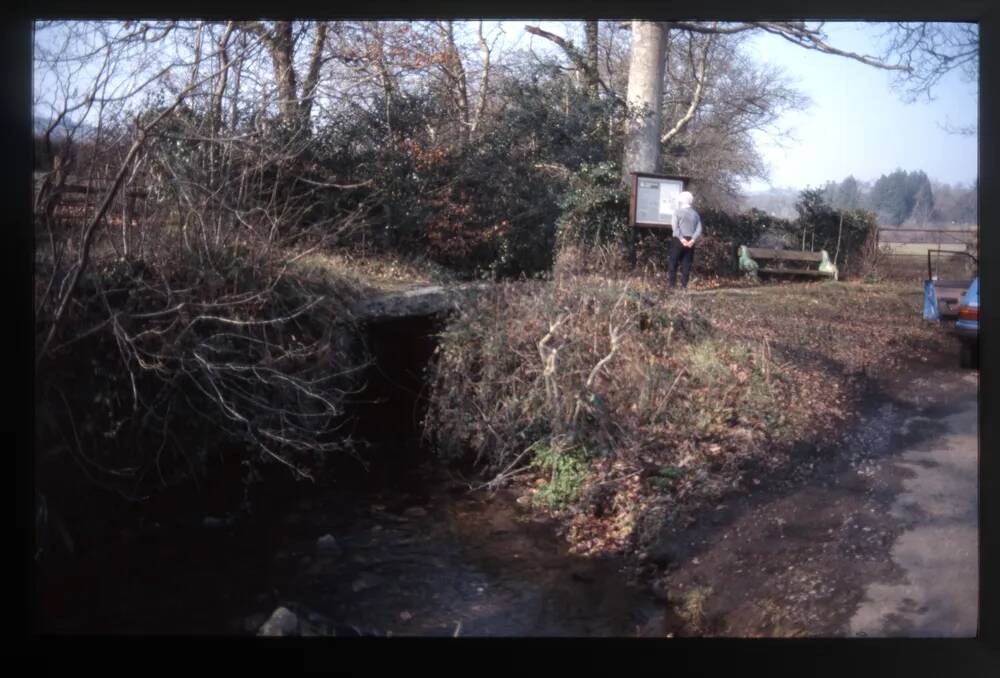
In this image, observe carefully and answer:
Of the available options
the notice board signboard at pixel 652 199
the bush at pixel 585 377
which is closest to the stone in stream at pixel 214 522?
the bush at pixel 585 377

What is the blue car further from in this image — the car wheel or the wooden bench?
the wooden bench

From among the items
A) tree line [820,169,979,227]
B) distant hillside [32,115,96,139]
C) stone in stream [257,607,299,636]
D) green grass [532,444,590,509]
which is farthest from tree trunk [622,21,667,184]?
stone in stream [257,607,299,636]

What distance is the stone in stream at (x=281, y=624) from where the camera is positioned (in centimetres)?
400

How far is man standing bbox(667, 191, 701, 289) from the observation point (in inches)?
196

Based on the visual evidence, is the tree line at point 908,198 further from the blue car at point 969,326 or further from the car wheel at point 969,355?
the car wheel at point 969,355

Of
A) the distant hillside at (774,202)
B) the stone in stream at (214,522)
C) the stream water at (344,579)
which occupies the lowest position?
the stream water at (344,579)

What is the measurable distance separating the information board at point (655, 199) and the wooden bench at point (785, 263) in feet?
1.80

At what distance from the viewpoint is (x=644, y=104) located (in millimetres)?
5039

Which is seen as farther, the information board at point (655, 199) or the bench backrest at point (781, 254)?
the information board at point (655, 199)

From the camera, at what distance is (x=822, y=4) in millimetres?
4027

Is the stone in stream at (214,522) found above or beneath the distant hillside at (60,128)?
beneath

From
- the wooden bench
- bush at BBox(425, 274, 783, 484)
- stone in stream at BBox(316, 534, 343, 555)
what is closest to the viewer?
stone in stream at BBox(316, 534, 343, 555)

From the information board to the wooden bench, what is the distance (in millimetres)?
550

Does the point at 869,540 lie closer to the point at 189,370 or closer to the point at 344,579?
the point at 344,579
